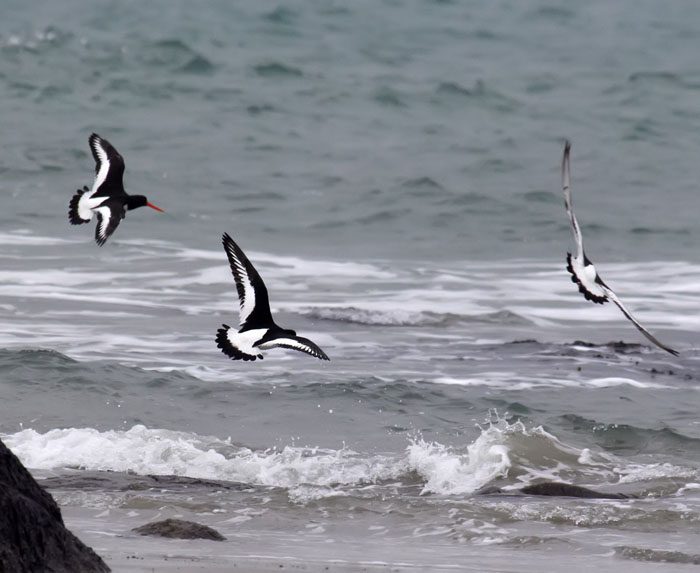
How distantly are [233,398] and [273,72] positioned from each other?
23163mm

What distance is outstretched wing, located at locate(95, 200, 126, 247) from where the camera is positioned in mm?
7562

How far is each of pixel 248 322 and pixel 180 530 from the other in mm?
1172

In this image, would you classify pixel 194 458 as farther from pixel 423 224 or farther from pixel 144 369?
pixel 423 224

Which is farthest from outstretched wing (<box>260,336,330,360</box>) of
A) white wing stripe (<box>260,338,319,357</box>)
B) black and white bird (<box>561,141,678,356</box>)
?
black and white bird (<box>561,141,678,356</box>)

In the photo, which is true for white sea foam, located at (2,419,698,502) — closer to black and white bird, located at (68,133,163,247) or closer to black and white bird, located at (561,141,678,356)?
black and white bird, located at (561,141,678,356)

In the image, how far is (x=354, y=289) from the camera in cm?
1541

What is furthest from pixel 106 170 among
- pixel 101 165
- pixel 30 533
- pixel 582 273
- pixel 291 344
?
pixel 30 533

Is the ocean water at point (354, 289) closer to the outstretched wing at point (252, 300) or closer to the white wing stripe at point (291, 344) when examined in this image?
the white wing stripe at point (291, 344)

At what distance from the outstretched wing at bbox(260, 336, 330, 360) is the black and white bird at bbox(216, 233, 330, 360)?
0.04ft

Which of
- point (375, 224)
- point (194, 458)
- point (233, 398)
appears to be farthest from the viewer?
point (375, 224)

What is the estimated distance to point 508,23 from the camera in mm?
40250

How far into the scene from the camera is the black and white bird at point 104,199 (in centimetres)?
780

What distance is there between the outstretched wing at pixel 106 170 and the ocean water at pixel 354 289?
1617 mm

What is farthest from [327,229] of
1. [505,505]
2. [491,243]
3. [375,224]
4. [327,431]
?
[505,505]
